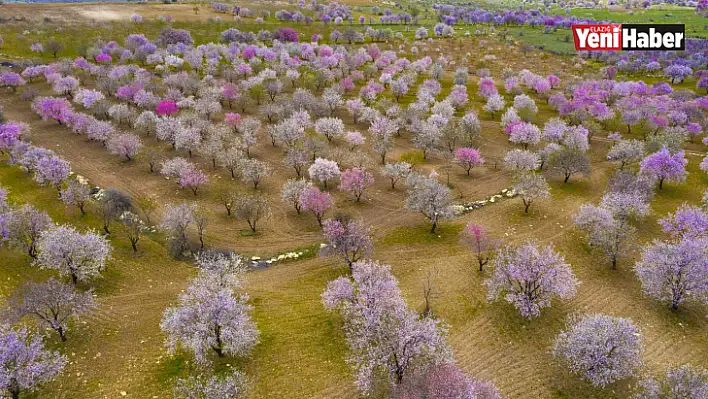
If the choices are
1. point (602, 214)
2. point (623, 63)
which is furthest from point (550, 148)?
point (623, 63)

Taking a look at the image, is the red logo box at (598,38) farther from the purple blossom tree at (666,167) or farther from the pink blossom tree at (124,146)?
the pink blossom tree at (124,146)

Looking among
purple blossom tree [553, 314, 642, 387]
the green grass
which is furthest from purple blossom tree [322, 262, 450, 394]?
the green grass

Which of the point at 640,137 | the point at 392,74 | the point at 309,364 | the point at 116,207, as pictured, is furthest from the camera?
the point at 392,74

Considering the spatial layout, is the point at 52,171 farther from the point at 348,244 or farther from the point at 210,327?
the point at 348,244

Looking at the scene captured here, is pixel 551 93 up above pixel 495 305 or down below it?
above

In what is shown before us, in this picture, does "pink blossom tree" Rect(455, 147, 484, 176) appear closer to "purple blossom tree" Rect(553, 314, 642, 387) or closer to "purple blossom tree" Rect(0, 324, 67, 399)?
"purple blossom tree" Rect(553, 314, 642, 387)

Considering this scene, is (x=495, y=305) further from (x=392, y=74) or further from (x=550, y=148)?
(x=392, y=74)

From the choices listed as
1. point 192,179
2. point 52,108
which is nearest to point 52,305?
point 192,179
